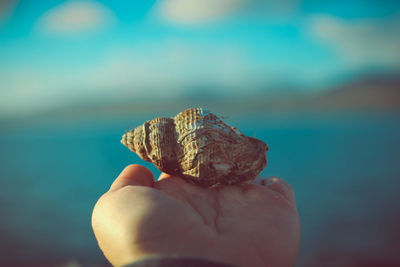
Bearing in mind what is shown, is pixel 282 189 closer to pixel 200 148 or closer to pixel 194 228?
pixel 200 148

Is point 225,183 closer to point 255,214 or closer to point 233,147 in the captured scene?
point 233,147

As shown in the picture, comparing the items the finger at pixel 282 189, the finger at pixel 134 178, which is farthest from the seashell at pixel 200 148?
the finger at pixel 134 178

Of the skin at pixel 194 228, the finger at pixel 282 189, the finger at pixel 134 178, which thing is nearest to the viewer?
the skin at pixel 194 228

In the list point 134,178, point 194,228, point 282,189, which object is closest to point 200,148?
point 134,178

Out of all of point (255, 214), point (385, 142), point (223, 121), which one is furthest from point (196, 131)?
point (385, 142)

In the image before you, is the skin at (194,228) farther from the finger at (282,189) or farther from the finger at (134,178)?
the finger at (282,189)

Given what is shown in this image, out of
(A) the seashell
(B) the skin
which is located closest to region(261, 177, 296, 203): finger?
(A) the seashell

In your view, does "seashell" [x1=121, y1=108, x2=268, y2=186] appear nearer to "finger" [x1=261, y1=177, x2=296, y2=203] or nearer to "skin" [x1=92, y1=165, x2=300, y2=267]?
"finger" [x1=261, y1=177, x2=296, y2=203]
